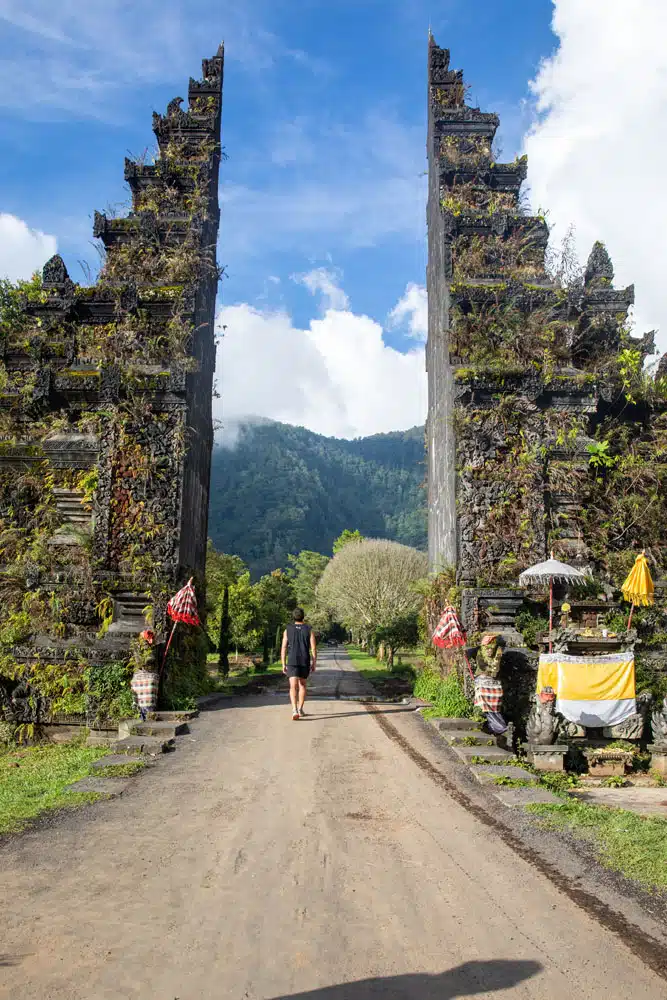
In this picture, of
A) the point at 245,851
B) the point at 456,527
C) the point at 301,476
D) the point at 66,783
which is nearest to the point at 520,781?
the point at 245,851

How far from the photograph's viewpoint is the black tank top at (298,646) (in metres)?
11.3

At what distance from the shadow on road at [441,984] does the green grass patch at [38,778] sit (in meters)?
3.78

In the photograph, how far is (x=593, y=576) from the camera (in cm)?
1387

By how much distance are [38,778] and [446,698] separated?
7.01 m

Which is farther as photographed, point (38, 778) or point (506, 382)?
point (506, 382)

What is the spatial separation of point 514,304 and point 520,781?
37.0 feet

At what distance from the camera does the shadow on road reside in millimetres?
3326

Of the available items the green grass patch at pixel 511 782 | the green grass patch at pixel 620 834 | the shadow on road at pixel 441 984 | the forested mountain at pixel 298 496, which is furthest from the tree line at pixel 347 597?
the forested mountain at pixel 298 496

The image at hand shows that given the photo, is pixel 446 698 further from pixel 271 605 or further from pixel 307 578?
pixel 307 578

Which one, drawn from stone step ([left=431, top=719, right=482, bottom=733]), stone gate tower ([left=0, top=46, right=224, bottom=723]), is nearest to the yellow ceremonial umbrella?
stone step ([left=431, top=719, right=482, bottom=733])

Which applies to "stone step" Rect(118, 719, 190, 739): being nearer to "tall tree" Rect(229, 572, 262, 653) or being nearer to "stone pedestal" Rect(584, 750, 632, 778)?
"stone pedestal" Rect(584, 750, 632, 778)

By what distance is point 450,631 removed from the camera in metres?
12.6

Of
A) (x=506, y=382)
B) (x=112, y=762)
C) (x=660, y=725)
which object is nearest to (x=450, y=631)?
(x=660, y=725)

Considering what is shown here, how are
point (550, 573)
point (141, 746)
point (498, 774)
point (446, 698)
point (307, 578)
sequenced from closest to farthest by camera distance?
point (498, 774)
point (141, 746)
point (550, 573)
point (446, 698)
point (307, 578)
